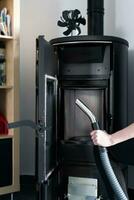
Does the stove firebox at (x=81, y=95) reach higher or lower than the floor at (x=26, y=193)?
higher

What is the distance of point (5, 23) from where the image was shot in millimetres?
2494

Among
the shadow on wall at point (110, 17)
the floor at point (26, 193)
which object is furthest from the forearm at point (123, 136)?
the shadow on wall at point (110, 17)

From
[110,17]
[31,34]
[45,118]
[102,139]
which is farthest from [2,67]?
[102,139]

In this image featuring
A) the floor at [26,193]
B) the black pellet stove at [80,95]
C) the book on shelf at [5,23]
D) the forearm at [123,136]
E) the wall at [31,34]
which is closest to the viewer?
the forearm at [123,136]

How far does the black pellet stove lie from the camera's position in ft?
7.11

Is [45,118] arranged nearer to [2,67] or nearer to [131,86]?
[2,67]

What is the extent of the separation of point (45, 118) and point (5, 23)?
1100 mm

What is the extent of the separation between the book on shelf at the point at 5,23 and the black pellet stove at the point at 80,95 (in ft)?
1.48

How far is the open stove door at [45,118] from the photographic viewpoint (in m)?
1.70

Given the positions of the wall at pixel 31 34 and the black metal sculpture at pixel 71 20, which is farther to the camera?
the wall at pixel 31 34

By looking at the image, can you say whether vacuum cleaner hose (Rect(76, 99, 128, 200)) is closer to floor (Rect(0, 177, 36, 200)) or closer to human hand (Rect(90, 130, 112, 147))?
human hand (Rect(90, 130, 112, 147))

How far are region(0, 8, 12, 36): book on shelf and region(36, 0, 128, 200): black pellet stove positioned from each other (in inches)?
17.7

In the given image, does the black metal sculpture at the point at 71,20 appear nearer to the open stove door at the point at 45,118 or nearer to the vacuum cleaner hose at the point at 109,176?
the open stove door at the point at 45,118

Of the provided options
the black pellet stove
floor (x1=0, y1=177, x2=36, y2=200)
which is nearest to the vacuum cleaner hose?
the black pellet stove
